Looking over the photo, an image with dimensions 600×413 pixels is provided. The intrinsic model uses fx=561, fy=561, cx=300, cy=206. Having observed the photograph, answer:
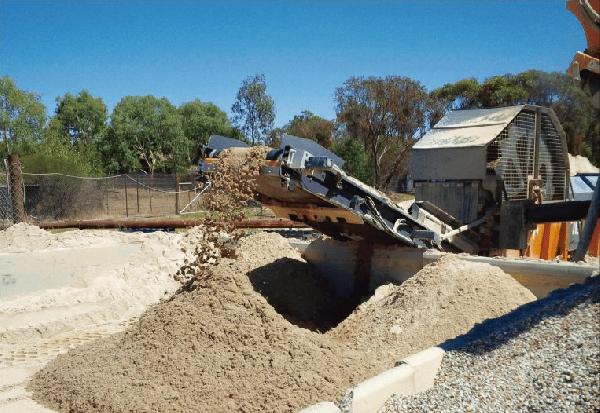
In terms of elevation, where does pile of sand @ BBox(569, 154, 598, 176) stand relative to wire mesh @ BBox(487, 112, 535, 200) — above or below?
below

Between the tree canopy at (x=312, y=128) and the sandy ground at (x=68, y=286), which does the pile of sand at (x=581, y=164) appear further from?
the sandy ground at (x=68, y=286)

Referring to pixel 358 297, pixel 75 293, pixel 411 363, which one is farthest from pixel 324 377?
pixel 75 293

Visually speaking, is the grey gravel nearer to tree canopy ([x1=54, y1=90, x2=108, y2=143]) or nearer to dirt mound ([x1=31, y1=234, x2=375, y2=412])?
dirt mound ([x1=31, y1=234, x2=375, y2=412])

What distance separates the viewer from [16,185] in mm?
11391

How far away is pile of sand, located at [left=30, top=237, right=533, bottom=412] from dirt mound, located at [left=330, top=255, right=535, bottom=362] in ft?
0.04

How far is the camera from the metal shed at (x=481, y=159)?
7871 millimetres

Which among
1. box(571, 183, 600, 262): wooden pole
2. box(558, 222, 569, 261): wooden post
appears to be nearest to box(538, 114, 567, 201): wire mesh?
box(558, 222, 569, 261): wooden post

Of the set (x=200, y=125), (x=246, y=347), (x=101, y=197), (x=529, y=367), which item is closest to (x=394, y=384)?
(x=529, y=367)

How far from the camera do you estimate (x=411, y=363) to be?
3.92 m

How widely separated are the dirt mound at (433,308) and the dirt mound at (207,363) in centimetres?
49

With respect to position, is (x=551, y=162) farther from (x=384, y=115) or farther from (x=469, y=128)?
(x=384, y=115)

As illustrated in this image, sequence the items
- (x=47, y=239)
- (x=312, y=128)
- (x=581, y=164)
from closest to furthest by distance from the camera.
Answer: (x=47, y=239)
(x=581, y=164)
(x=312, y=128)

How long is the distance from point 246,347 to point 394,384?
1.33 metres

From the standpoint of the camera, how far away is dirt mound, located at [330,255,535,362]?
17.2 ft
